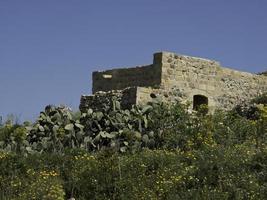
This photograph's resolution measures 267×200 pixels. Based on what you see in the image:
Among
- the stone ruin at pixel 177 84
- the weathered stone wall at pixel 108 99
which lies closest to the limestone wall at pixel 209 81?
the stone ruin at pixel 177 84

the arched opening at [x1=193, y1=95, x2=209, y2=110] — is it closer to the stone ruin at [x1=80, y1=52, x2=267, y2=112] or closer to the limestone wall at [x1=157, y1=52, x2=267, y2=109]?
the stone ruin at [x1=80, y1=52, x2=267, y2=112]

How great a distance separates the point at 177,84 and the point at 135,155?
26.5 ft

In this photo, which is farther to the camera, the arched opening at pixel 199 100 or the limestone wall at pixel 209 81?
the arched opening at pixel 199 100

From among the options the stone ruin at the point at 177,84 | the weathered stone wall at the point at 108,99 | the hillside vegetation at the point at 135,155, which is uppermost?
the stone ruin at the point at 177,84

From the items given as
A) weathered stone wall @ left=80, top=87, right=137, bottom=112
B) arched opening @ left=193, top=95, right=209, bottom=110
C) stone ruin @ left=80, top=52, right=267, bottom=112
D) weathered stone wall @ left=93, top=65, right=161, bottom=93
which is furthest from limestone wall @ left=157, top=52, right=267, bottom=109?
weathered stone wall @ left=80, top=87, right=137, bottom=112

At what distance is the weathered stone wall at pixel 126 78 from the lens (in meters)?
23.8

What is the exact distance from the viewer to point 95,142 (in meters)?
18.6

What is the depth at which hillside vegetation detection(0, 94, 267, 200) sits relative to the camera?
44.0 ft

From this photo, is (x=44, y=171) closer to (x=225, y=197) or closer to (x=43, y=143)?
(x=43, y=143)

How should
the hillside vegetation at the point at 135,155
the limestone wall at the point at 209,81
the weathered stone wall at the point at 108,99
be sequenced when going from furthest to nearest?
the limestone wall at the point at 209,81 → the weathered stone wall at the point at 108,99 → the hillside vegetation at the point at 135,155

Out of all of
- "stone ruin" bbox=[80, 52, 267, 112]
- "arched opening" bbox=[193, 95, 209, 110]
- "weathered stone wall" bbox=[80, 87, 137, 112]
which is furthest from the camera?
"arched opening" bbox=[193, 95, 209, 110]

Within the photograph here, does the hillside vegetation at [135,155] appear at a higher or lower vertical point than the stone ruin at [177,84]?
lower

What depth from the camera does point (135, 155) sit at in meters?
16.3

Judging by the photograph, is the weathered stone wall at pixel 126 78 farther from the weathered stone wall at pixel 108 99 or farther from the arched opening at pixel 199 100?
the arched opening at pixel 199 100
